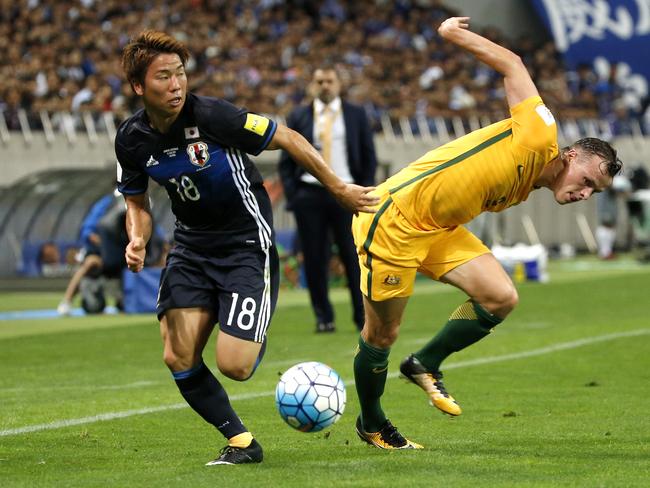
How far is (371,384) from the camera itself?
290 inches

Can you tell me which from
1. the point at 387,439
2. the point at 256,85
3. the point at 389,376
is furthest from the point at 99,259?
the point at 256,85

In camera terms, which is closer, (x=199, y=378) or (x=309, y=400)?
(x=199, y=378)

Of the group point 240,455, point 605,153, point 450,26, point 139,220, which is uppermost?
point 450,26

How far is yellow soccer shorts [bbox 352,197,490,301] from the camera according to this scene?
7.36m

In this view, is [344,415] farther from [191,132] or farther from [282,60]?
[282,60]

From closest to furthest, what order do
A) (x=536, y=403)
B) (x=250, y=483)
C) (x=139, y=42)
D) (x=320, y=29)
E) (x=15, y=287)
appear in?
(x=250, y=483)
(x=139, y=42)
(x=536, y=403)
(x=15, y=287)
(x=320, y=29)

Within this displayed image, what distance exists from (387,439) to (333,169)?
22.2 feet

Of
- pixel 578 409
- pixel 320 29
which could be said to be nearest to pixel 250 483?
pixel 578 409

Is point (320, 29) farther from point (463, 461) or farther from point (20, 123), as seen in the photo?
point (463, 461)

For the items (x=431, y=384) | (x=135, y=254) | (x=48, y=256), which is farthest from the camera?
(x=48, y=256)

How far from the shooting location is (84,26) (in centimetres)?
3175

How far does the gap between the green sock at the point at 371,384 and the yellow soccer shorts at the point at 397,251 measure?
1.01 feet

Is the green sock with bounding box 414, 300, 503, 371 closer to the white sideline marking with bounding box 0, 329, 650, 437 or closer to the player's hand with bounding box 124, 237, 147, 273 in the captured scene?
the player's hand with bounding box 124, 237, 147, 273

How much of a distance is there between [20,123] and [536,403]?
21253 mm
